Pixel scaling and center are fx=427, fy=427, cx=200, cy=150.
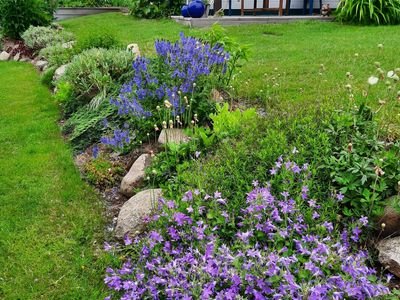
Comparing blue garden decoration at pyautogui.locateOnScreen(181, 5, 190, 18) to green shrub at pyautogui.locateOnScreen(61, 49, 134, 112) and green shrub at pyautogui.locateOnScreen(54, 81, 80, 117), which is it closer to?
green shrub at pyautogui.locateOnScreen(61, 49, 134, 112)

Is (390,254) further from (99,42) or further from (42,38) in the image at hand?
(42,38)

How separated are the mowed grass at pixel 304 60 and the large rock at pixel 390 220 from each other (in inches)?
35.3

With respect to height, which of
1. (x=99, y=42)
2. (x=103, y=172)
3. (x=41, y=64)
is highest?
(x=99, y=42)

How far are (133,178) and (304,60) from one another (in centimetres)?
415

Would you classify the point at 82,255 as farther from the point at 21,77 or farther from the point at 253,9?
the point at 253,9

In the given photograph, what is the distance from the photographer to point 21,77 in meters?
8.27

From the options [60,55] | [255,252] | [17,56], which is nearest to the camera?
[255,252]

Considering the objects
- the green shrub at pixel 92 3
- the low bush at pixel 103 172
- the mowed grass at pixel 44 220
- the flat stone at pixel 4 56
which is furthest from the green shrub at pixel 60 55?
the green shrub at pixel 92 3

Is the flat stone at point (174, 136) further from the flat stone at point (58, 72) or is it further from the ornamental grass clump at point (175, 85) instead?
the flat stone at point (58, 72)

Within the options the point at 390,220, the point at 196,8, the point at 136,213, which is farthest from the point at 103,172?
the point at 196,8

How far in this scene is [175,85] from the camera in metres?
4.42

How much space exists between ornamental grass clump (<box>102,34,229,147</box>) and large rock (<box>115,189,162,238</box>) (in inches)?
38.4

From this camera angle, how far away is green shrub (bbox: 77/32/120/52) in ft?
23.3

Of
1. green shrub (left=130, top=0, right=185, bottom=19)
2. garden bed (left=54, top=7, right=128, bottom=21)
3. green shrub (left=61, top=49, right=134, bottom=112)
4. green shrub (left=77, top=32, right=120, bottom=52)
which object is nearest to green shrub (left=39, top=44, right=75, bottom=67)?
green shrub (left=77, top=32, right=120, bottom=52)
